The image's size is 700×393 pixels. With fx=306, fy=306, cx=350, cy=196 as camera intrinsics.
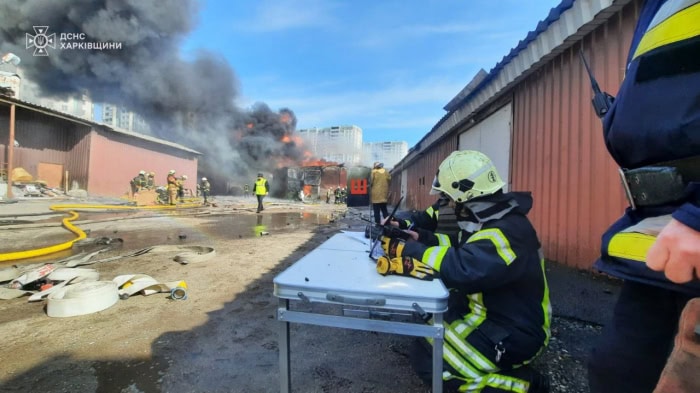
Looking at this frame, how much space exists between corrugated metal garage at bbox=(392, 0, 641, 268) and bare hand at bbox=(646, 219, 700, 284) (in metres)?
2.64

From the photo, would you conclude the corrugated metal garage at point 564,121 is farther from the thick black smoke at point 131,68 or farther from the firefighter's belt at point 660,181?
the thick black smoke at point 131,68

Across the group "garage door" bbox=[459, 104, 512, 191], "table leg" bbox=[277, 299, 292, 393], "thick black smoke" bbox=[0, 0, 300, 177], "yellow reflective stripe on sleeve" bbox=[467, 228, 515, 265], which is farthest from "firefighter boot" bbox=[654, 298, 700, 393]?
"thick black smoke" bbox=[0, 0, 300, 177]

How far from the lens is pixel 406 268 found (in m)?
1.48

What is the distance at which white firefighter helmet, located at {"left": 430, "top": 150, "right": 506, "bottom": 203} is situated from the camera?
169 centimetres

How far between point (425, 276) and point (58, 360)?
8.26 feet

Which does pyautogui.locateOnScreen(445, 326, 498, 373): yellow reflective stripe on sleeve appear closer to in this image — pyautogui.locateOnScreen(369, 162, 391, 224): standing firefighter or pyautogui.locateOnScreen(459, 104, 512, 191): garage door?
pyautogui.locateOnScreen(459, 104, 512, 191): garage door

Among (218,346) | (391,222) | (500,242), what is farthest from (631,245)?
(218,346)

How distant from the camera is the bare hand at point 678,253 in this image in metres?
0.70

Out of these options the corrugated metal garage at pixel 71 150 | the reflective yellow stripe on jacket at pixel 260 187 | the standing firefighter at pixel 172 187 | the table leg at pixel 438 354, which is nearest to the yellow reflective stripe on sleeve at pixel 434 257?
the table leg at pixel 438 354

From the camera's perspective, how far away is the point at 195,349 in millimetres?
2248

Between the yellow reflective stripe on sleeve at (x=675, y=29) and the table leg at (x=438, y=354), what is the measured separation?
1115mm

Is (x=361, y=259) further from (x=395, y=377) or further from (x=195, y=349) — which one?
(x=195, y=349)

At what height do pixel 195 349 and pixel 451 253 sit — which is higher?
pixel 451 253

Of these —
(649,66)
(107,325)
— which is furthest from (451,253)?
(107,325)
